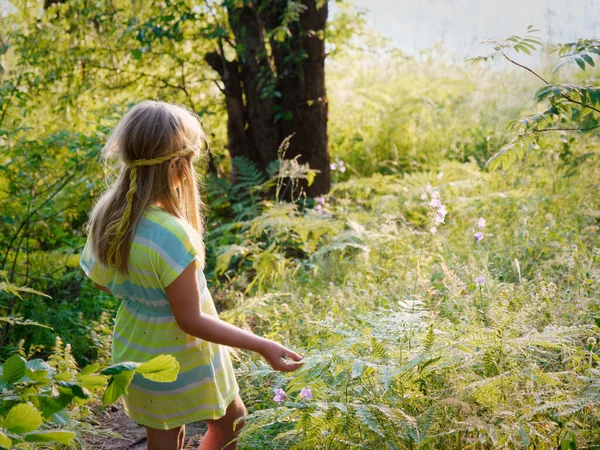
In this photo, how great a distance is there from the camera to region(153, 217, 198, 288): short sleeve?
7.27ft

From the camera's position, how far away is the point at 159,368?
4.44 ft

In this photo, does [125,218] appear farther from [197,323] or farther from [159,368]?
[159,368]

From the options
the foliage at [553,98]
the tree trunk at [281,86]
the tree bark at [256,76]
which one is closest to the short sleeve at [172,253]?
the foliage at [553,98]

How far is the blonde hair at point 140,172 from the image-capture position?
7.66 feet

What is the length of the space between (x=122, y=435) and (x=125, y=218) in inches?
65.6

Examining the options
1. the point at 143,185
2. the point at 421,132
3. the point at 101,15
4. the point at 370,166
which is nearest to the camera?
the point at 143,185

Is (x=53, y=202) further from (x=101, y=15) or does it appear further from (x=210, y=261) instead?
(x=101, y=15)

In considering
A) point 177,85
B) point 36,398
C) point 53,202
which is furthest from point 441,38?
point 36,398

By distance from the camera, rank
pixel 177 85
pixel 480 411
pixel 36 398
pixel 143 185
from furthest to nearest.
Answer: pixel 177 85 → pixel 480 411 → pixel 143 185 → pixel 36 398

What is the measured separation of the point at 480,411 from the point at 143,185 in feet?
5.23

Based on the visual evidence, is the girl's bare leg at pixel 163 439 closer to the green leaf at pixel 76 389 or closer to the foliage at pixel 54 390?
the foliage at pixel 54 390

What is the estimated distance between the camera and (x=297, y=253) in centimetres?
563

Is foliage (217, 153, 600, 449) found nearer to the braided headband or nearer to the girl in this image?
the girl

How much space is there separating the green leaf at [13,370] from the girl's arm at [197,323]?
2.71 feet
